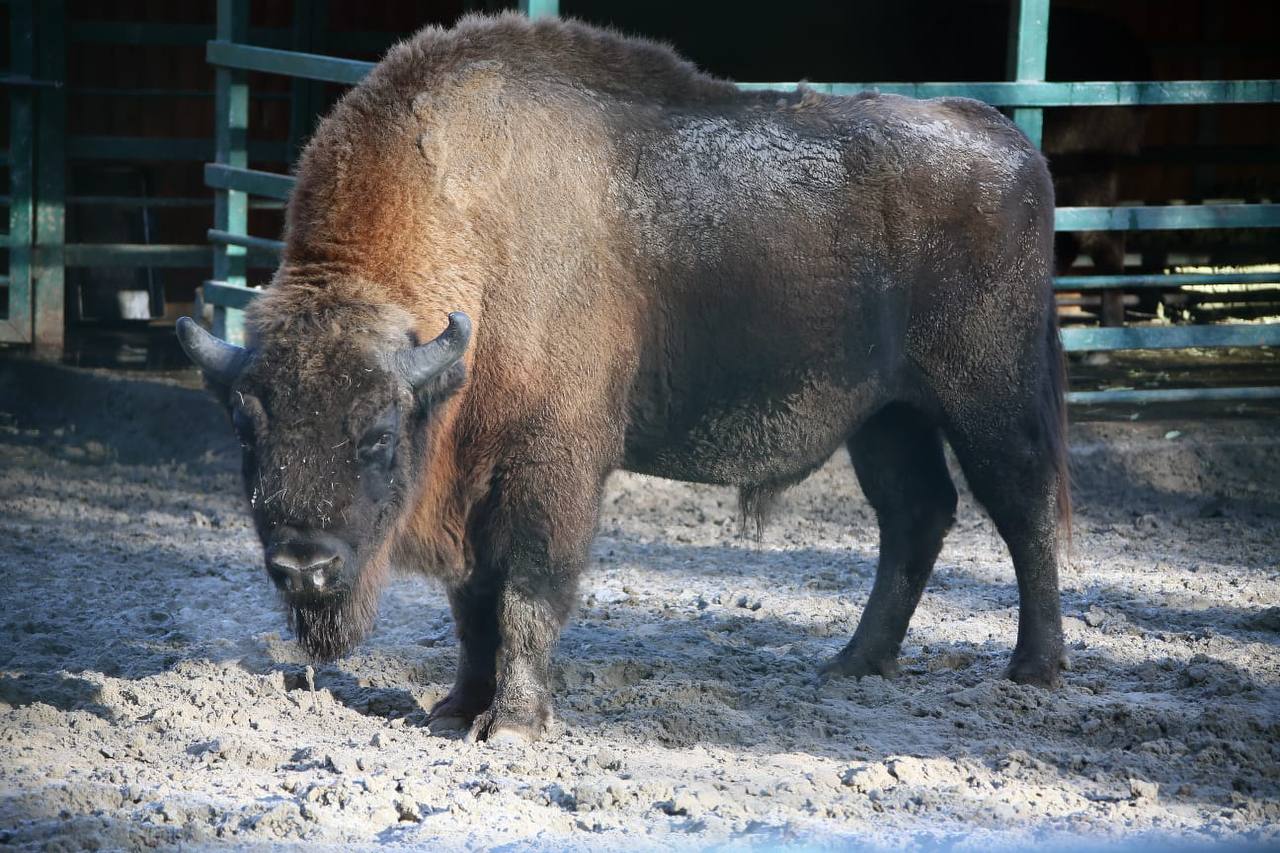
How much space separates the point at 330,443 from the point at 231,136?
4.97 meters

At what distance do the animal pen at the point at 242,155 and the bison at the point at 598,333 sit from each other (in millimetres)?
1949

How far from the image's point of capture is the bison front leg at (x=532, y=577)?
4.53 metres

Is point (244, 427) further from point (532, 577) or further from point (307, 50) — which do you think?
point (307, 50)

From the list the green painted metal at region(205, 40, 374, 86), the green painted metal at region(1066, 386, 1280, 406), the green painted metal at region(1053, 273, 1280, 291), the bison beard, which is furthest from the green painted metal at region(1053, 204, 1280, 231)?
the bison beard

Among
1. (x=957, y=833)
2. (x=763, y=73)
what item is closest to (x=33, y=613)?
(x=957, y=833)

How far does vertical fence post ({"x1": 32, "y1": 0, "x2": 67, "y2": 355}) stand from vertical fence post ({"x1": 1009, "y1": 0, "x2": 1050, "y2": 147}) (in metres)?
5.85

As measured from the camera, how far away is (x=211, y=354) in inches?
169

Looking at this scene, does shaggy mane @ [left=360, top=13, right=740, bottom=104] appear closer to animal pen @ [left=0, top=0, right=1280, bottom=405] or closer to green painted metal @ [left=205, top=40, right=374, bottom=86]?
animal pen @ [left=0, top=0, right=1280, bottom=405]

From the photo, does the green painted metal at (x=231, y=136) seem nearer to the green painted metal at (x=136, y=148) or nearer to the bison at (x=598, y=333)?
the green painted metal at (x=136, y=148)

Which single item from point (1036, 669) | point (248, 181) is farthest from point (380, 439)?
point (248, 181)

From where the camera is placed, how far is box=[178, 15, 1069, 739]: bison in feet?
14.0

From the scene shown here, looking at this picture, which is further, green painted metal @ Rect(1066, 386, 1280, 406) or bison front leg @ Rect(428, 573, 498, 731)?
green painted metal @ Rect(1066, 386, 1280, 406)

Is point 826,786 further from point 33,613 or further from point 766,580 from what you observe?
point 33,613

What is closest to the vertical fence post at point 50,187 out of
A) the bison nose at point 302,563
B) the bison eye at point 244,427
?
the bison eye at point 244,427
